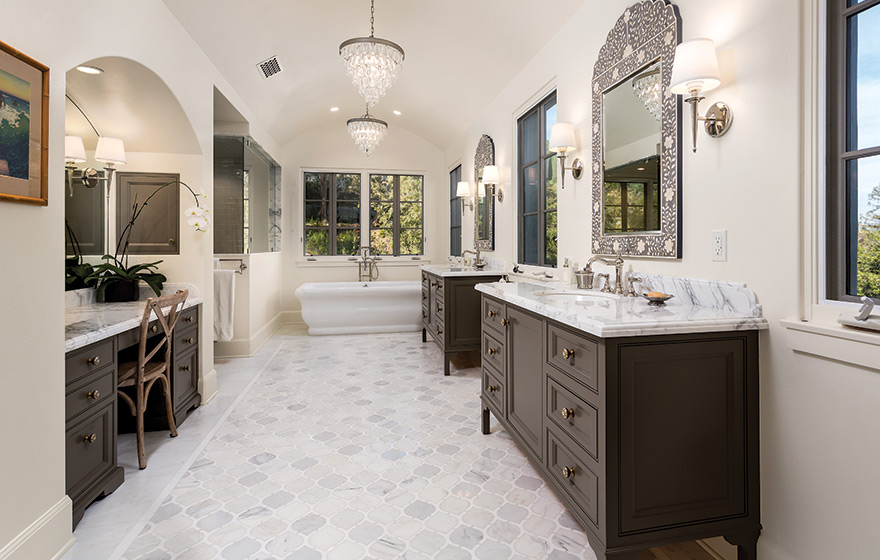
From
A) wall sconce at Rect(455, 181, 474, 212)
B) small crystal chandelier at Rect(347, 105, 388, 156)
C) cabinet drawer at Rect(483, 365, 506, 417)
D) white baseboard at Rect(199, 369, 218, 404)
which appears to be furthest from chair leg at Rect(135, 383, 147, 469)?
wall sconce at Rect(455, 181, 474, 212)

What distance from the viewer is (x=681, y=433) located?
150cm

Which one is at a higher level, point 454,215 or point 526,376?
point 454,215

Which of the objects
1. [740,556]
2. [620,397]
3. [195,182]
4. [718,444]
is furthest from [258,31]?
[740,556]

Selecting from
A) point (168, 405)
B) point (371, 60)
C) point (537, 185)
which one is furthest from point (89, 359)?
point (537, 185)

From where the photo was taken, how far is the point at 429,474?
229 centimetres

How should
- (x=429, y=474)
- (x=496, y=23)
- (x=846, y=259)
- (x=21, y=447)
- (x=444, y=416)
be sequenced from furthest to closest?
(x=496, y=23)
(x=444, y=416)
(x=429, y=474)
(x=21, y=447)
(x=846, y=259)

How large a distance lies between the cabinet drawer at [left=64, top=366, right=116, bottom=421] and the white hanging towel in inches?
91.3

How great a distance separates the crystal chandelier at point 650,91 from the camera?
2.12 m

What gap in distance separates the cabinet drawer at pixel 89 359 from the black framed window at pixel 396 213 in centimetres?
510

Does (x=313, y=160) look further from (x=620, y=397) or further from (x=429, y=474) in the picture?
(x=620, y=397)

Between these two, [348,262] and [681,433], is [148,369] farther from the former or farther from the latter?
[348,262]

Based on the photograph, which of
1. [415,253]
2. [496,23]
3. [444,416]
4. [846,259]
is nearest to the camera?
[846,259]

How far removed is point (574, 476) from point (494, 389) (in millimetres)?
1009

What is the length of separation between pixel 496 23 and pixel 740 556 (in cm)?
354
